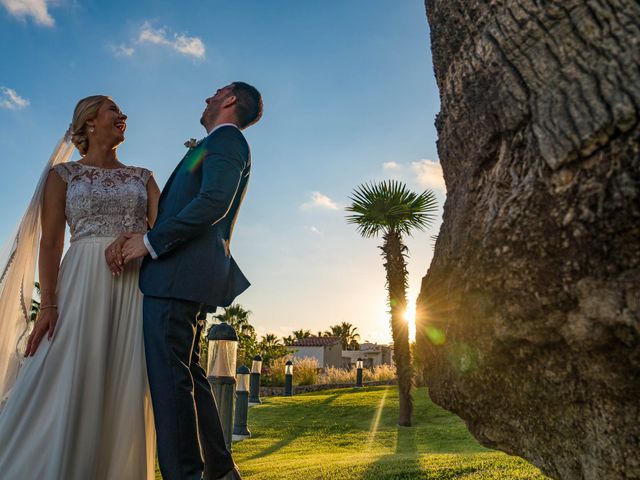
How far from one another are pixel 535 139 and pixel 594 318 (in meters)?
0.55

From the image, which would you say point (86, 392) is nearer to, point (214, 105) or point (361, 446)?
point (214, 105)

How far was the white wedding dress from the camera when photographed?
9.55ft

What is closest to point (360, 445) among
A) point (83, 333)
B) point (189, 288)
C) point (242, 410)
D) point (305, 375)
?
point (242, 410)

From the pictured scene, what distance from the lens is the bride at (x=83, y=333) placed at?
295 cm

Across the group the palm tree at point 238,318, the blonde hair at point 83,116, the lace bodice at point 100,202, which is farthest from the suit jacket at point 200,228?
the palm tree at point 238,318

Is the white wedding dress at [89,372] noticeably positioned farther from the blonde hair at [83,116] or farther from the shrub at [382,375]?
the shrub at [382,375]

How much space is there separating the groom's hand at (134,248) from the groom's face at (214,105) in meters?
0.88

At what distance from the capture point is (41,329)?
10.3ft

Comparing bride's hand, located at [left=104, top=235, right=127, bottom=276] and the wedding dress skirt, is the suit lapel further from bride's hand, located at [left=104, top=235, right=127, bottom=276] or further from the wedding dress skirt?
the wedding dress skirt

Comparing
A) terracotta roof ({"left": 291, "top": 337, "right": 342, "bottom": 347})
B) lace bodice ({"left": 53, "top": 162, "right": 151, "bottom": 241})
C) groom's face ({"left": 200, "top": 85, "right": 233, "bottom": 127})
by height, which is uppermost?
terracotta roof ({"left": 291, "top": 337, "right": 342, "bottom": 347})

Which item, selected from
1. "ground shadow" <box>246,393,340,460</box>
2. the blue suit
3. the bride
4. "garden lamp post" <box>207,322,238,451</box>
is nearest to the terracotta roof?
"ground shadow" <box>246,393,340,460</box>

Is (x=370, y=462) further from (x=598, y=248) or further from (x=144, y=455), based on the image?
(x=598, y=248)

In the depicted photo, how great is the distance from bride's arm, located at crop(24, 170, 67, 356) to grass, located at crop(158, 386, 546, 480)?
8.54ft

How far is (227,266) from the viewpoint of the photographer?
306 cm
